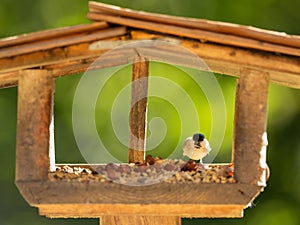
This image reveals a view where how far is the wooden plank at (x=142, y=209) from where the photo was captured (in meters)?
3.71

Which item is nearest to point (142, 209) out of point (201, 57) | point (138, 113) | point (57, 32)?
point (201, 57)

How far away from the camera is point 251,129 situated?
3.73 metres

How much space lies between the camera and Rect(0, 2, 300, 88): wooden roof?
3.64m

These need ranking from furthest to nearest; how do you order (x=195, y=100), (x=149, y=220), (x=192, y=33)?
(x=195, y=100)
(x=149, y=220)
(x=192, y=33)

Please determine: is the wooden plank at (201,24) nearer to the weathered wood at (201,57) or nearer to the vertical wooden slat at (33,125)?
the weathered wood at (201,57)

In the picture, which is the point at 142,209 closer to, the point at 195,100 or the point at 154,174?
the point at 154,174

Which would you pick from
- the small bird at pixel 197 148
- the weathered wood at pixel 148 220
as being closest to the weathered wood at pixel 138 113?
the small bird at pixel 197 148

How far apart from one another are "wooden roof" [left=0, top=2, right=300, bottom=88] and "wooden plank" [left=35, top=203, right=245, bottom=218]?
18.1 inches

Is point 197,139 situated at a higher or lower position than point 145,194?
higher

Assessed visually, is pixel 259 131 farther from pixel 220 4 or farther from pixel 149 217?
pixel 220 4

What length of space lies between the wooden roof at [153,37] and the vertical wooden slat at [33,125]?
0.06 meters

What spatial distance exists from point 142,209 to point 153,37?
552 mm

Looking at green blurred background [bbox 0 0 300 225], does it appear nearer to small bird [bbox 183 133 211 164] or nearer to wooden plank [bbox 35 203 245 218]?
small bird [bbox 183 133 211 164]

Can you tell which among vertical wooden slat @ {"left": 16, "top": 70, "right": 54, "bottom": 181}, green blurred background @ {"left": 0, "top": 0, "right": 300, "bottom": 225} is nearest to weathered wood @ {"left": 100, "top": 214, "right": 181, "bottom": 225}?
vertical wooden slat @ {"left": 16, "top": 70, "right": 54, "bottom": 181}
